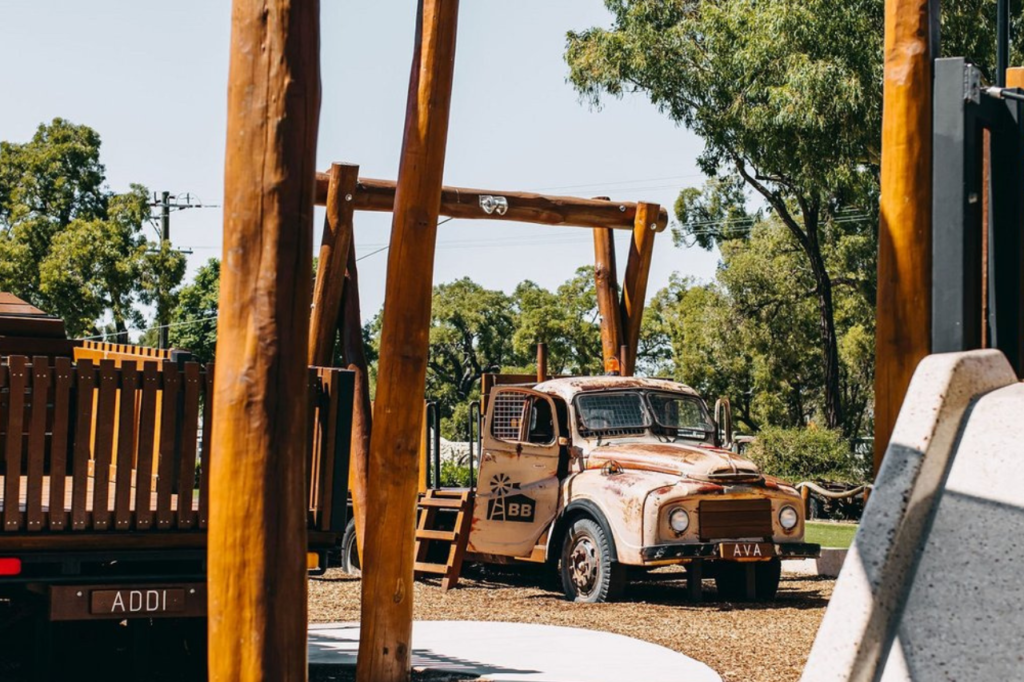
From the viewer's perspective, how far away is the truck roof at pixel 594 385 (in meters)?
14.0

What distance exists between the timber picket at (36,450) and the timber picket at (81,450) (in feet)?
0.53

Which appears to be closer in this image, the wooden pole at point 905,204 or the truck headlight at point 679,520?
the wooden pole at point 905,204

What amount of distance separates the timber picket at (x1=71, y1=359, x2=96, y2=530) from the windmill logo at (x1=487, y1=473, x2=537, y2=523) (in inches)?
281

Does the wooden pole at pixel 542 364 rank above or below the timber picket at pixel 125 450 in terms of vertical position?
above

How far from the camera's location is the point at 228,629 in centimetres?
546

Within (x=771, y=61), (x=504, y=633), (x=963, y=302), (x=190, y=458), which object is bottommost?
(x=504, y=633)

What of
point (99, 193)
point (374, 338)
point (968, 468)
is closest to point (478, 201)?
point (968, 468)

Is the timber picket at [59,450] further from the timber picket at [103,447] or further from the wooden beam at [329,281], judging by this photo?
the wooden beam at [329,281]

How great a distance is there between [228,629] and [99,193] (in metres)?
38.5

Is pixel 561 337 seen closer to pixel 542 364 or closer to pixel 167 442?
pixel 542 364

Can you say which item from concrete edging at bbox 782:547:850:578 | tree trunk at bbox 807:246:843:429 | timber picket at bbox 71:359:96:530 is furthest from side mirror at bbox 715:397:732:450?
tree trunk at bbox 807:246:843:429

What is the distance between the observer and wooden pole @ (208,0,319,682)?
5.45m

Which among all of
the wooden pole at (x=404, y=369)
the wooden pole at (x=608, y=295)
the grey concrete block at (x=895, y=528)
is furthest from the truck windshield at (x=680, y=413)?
the grey concrete block at (x=895, y=528)

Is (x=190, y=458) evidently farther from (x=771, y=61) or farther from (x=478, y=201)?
(x=771, y=61)
